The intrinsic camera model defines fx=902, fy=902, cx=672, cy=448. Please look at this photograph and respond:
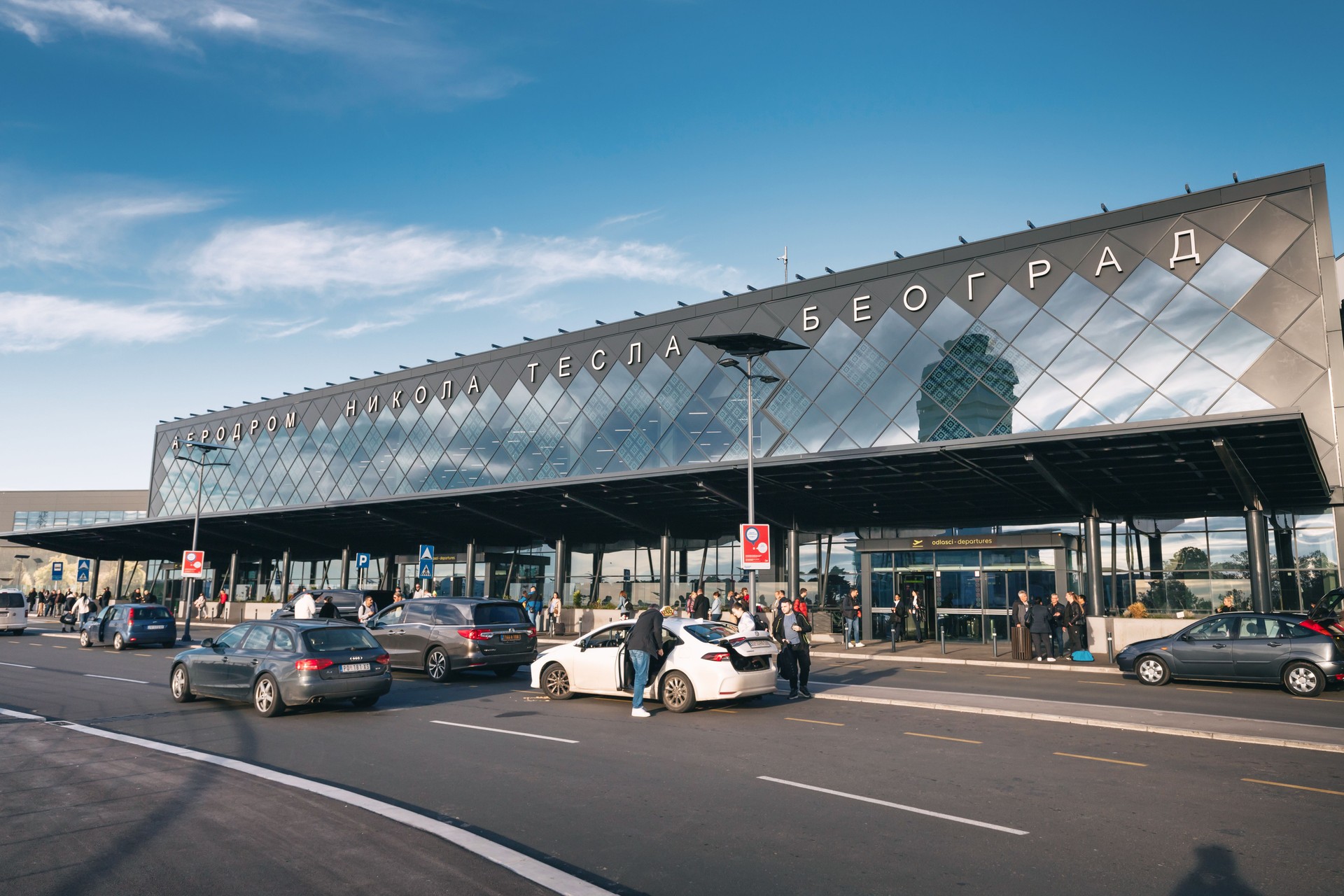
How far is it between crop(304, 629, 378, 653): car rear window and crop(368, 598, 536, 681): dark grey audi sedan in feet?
13.9

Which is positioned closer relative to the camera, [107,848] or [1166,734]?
[107,848]

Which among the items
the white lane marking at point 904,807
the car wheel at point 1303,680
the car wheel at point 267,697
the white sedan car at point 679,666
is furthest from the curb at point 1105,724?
the car wheel at point 267,697

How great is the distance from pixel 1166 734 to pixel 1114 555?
860 inches

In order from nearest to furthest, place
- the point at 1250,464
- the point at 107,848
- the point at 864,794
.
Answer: the point at 107,848
the point at 864,794
the point at 1250,464

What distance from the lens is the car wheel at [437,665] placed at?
62.0 ft

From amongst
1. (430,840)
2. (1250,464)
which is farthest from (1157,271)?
(430,840)

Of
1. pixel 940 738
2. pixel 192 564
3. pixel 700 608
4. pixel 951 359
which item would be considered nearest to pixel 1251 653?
pixel 940 738

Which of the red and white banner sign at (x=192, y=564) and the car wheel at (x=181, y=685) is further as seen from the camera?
the red and white banner sign at (x=192, y=564)

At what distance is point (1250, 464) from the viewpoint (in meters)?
24.6

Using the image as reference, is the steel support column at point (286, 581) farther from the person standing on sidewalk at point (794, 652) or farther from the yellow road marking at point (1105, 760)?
the yellow road marking at point (1105, 760)

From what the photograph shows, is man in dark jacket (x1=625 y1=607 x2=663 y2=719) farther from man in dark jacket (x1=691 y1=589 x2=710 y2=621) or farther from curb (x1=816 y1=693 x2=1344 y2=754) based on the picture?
man in dark jacket (x1=691 y1=589 x2=710 y2=621)

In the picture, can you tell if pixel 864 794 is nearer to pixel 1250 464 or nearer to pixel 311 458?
pixel 1250 464

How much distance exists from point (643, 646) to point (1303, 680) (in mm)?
12393

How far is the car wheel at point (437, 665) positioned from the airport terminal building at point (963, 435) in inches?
456
